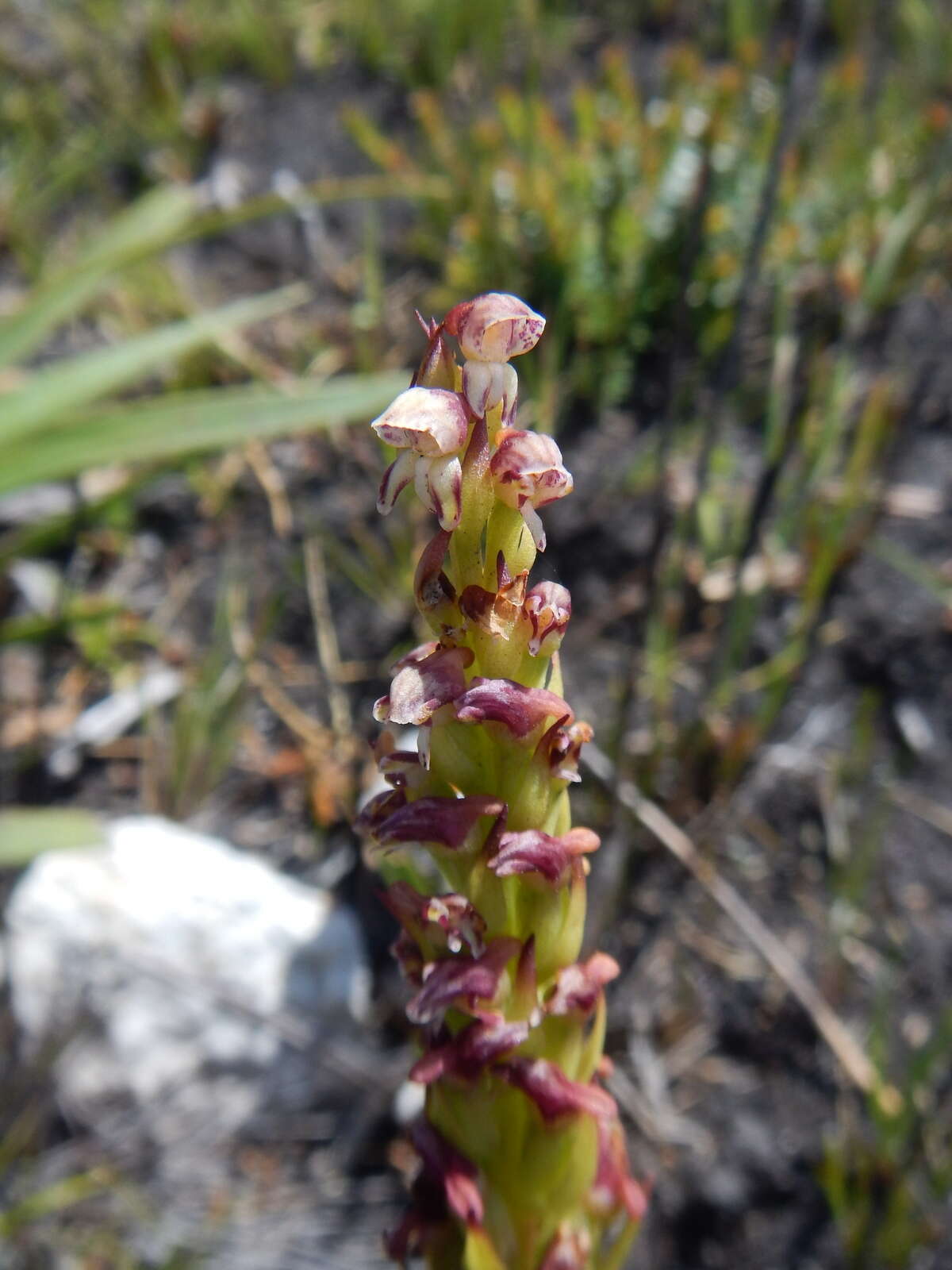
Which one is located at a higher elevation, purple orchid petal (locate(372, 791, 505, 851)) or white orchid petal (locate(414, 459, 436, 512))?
white orchid petal (locate(414, 459, 436, 512))

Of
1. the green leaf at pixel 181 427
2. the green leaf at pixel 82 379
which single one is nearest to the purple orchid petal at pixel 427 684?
the green leaf at pixel 181 427

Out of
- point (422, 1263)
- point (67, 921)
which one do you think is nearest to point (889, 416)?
point (422, 1263)

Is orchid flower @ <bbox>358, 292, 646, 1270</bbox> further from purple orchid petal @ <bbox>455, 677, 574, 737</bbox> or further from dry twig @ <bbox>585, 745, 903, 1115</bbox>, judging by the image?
dry twig @ <bbox>585, 745, 903, 1115</bbox>

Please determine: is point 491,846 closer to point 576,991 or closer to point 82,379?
point 576,991

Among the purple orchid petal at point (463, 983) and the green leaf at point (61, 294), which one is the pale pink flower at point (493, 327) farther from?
the green leaf at point (61, 294)

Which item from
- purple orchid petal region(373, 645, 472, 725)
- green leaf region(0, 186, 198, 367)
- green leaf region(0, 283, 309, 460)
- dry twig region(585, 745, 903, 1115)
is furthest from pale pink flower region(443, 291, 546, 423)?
green leaf region(0, 186, 198, 367)

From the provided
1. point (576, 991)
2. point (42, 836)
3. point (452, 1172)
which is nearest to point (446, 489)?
point (576, 991)

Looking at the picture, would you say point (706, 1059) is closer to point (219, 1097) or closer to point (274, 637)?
point (219, 1097)
